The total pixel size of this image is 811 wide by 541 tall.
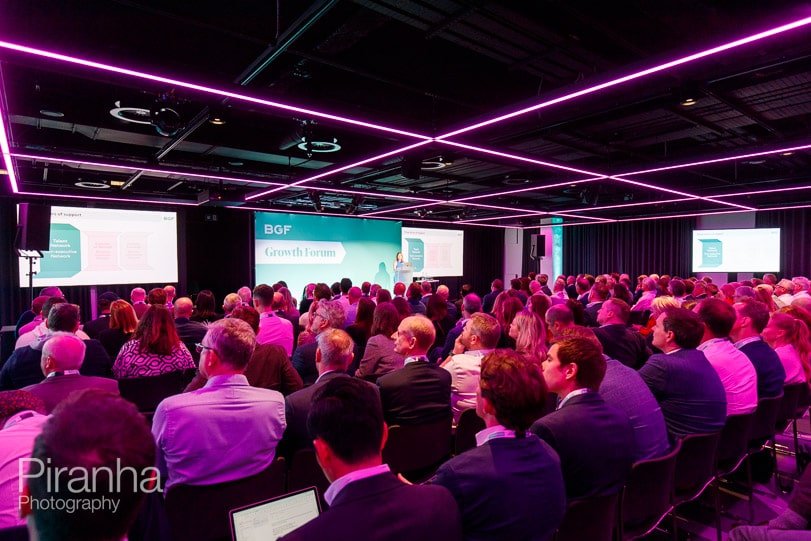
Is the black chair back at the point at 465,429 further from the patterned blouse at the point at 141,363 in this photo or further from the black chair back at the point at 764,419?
the patterned blouse at the point at 141,363

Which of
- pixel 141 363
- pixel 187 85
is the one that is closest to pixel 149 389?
pixel 141 363

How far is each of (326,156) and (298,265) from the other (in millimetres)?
5251

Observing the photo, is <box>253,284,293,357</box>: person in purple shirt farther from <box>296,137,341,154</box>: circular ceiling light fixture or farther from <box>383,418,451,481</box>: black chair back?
<box>383,418,451,481</box>: black chair back

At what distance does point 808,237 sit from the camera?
492 inches

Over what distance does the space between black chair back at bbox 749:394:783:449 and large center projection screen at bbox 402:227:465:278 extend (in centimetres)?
1287

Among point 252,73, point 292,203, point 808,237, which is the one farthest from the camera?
point 292,203

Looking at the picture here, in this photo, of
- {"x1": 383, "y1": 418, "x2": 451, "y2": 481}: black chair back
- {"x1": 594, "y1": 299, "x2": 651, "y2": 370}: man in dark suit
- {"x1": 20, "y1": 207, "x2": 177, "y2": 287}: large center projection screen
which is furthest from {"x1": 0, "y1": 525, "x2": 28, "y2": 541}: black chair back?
{"x1": 20, "y1": 207, "x2": 177, "y2": 287}: large center projection screen

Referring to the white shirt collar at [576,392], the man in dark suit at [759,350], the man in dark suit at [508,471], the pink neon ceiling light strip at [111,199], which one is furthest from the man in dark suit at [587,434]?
the pink neon ceiling light strip at [111,199]

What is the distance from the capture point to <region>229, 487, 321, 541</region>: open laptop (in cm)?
155

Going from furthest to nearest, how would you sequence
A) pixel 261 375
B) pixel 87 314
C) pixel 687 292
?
pixel 87 314, pixel 687 292, pixel 261 375

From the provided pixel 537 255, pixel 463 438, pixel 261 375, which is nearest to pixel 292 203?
pixel 537 255

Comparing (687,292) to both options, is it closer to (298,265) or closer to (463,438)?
(463,438)

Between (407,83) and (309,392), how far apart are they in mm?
3653

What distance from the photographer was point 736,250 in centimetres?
1323
